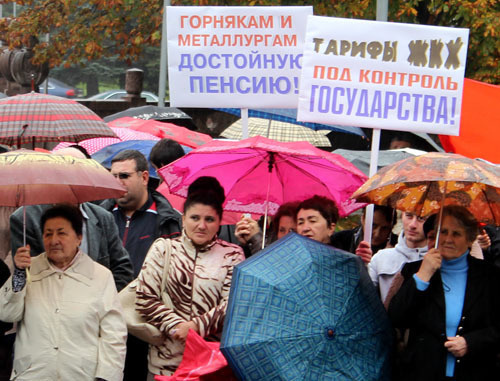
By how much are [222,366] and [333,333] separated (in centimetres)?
68

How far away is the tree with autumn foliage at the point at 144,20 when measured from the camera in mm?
14016

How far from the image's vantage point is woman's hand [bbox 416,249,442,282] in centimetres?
543

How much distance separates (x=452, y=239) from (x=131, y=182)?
8.77 feet

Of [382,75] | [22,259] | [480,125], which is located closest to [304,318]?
[22,259]

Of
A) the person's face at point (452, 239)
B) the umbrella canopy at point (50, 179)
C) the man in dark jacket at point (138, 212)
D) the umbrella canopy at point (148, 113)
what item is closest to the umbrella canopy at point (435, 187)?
the person's face at point (452, 239)

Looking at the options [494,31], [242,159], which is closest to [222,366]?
[242,159]

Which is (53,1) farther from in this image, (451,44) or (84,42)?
(451,44)

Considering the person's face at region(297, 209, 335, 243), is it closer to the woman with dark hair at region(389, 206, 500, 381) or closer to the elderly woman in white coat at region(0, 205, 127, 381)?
the woman with dark hair at region(389, 206, 500, 381)

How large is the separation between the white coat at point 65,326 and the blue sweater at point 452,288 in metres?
1.76

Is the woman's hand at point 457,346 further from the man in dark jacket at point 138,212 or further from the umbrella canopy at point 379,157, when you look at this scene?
the umbrella canopy at point 379,157

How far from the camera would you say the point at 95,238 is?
6.54m

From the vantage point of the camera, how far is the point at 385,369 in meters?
5.37

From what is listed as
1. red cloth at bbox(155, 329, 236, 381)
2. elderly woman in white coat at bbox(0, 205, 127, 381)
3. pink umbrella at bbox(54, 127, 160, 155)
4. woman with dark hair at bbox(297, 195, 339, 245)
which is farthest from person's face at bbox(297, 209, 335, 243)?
pink umbrella at bbox(54, 127, 160, 155)

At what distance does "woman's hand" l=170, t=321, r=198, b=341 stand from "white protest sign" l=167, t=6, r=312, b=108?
83.8 inches
